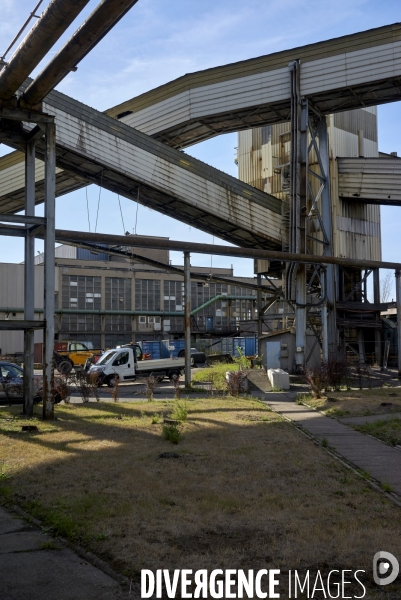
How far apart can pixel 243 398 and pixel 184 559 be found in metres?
15.7

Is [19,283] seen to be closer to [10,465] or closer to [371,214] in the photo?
[371,214]

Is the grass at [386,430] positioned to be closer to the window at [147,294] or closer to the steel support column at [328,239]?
the steel support column at [328,239]

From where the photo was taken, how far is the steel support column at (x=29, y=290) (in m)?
15.7

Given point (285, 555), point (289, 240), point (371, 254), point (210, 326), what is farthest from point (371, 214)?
→ point (210, 326)

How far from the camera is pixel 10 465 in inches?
376

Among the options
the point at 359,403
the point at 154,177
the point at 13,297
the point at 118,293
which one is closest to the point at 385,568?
the point at 359,403

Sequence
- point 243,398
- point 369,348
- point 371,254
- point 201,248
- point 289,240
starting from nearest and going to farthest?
point 243,398 → point 201,248 → point 289,240 → point 371,254 → point 369,348

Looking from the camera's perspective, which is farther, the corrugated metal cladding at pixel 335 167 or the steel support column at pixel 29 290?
the corrugated metal cladding at pixel 335 167

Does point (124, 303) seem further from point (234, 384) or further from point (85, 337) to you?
point (234, 384)

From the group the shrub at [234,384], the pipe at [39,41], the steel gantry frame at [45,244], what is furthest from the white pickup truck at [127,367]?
the pipe at [39,41]

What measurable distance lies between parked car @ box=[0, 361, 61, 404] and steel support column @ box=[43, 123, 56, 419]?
327 cm

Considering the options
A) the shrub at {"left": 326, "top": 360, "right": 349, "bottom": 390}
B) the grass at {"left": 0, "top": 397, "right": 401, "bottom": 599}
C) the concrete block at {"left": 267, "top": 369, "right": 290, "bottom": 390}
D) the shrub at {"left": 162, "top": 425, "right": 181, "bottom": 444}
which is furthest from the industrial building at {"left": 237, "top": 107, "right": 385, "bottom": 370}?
the grass at {"left": 0, "top": 397, "right": 401, "bottom": 599}

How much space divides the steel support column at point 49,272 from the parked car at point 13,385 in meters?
3.27

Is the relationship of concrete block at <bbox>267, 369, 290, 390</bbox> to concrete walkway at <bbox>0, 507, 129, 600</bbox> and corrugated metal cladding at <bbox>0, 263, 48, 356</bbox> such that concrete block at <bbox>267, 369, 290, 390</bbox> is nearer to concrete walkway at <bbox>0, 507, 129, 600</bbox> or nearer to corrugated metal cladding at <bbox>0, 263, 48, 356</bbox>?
concrete walkway at <bbox>0, 507, 129, 600</bbox>
